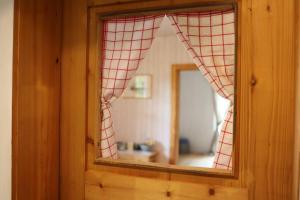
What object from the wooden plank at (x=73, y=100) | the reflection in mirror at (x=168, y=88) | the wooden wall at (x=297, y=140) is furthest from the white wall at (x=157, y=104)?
the wooden wall at (x=297, y=140)

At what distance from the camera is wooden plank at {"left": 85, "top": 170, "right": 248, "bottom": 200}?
100cm

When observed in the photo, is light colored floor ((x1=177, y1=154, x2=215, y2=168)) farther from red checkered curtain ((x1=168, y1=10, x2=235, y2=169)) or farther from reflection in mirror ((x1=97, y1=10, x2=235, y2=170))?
red checkered curtain ((x1=168, y1=10, x2=235, y2=169))

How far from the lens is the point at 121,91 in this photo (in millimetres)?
1249

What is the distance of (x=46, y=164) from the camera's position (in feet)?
3.83

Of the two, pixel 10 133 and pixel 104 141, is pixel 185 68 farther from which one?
pixel 10 133

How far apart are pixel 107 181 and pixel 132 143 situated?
2.31m

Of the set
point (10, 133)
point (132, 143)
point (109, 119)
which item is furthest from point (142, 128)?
point (10, 133)

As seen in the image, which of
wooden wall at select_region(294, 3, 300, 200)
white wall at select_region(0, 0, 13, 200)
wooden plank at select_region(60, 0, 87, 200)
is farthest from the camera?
wooden plank at select_region(60, 0, 87, 200)

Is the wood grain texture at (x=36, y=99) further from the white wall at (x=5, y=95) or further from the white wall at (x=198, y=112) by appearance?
the white wall at (x=198, y=112)

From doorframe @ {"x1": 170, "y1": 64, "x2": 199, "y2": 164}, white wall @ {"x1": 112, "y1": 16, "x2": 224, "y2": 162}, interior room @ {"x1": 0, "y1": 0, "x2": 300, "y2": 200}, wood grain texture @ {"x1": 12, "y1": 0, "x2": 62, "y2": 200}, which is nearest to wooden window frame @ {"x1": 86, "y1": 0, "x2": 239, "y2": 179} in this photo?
interior room @ {"x1": 0, "y1": 0, "x2": 300, "y2": 200}

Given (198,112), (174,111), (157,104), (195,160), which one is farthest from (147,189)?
(198,112)

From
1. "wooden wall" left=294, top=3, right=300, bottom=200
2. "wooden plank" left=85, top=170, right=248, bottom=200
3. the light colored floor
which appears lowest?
the light colored floor

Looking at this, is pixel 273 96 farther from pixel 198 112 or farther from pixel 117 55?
pixel 198 112

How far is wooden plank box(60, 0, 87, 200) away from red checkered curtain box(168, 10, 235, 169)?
44 cm
